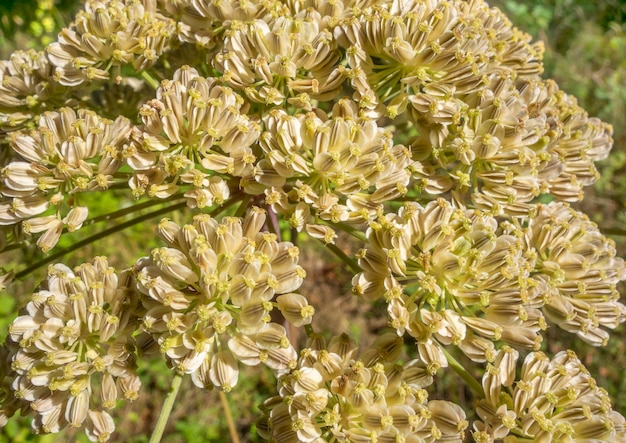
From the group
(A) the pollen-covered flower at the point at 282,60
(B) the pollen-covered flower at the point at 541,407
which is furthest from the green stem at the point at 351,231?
(B) the pollen-covered flower at the point at 541,407

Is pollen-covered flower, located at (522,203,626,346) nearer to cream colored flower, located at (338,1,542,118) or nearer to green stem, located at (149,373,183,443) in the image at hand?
cream colored flower, located at (338,1,542,118)

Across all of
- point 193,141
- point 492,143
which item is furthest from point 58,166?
point 492,143

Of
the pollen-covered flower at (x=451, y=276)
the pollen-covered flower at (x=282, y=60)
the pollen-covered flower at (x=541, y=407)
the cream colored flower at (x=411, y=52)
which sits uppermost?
the cream colored flower at (x=411, y=52)

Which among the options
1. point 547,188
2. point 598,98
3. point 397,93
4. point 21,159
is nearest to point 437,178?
point 397,93

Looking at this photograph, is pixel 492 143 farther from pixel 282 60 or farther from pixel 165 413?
pixel 165 413

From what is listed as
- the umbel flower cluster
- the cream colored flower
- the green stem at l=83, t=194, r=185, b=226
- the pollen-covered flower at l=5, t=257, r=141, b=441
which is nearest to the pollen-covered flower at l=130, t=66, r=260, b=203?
→ the umbel flower cluster

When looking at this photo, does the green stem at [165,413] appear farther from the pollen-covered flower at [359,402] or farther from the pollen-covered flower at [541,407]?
the pollen-covered flower at [541,407]
